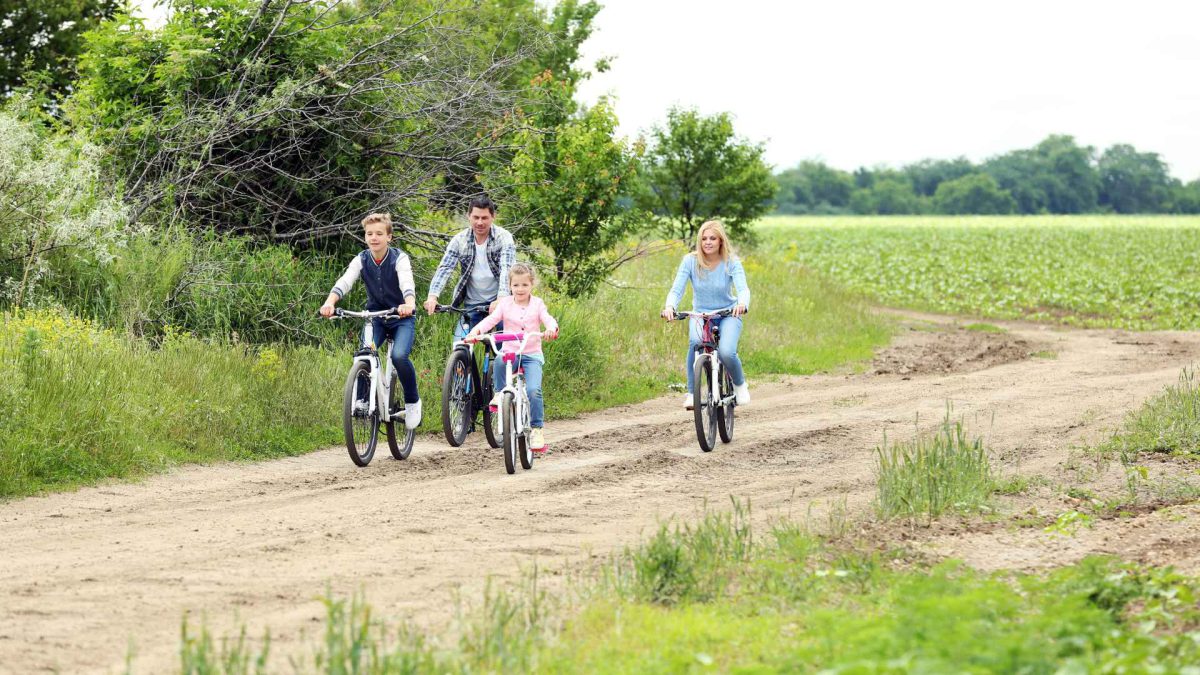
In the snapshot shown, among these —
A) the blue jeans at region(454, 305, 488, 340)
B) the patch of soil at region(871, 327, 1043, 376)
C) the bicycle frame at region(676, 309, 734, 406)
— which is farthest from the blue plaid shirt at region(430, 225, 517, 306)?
the patch of soil at region(871, 327, 1043, 376)

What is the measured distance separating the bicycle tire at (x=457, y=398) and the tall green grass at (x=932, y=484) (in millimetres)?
4244

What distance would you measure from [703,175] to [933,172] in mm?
114590

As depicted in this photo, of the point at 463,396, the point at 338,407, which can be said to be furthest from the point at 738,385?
the point at 338,407

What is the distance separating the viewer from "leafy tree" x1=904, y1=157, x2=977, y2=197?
138125 mm

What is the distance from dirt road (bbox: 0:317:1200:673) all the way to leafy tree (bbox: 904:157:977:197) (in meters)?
127

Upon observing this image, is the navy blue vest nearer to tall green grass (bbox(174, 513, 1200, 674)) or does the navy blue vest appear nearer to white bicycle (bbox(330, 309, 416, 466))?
white bicycle (bbox(330, 309, 416, 466))

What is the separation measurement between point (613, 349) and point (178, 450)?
7.31 metres

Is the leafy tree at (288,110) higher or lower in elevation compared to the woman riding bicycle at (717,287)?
higher

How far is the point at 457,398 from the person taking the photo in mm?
11656

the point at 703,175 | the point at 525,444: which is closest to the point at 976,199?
the point at 703,175

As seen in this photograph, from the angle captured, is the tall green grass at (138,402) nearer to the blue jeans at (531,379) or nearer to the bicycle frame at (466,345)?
the bicycle frame at (466,345)

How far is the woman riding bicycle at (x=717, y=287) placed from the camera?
1166 centimetres

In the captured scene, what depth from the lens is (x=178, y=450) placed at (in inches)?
429

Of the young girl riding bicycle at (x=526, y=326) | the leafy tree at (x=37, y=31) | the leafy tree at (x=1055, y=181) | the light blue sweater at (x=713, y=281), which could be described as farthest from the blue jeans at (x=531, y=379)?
the leafy tree at (x=1055, y=181)
